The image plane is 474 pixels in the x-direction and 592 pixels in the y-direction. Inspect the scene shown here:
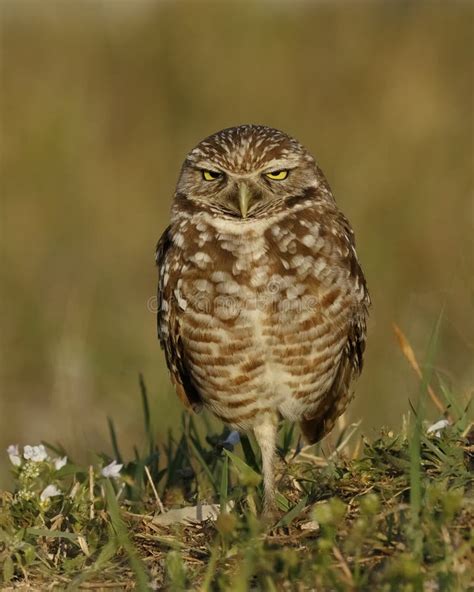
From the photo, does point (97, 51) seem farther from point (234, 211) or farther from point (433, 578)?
point (433, 578)

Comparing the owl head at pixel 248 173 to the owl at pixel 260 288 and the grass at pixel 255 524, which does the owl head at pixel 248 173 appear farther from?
the grass at pixel 255 524

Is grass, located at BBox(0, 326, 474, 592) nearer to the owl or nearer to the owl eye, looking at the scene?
the owl

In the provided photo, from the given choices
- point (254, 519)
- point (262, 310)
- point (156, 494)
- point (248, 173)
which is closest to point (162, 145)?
point (248, 173)

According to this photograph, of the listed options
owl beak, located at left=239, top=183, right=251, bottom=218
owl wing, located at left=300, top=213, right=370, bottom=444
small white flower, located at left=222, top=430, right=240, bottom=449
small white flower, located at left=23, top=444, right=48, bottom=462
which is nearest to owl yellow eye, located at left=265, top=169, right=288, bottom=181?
owl beak, located at left=239, top=183, right=251, bottom=218

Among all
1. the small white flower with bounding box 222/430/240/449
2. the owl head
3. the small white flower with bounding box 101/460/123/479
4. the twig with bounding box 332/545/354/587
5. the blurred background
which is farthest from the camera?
the blurred background

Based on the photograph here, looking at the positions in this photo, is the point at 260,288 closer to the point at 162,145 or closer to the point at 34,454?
the point at 34,454

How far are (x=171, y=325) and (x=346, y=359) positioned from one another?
0.70 metres

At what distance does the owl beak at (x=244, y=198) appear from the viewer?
414cm

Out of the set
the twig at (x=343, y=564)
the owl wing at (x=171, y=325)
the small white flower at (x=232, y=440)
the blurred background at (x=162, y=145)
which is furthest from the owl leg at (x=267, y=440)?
the blurred background at (x=162, y=145)

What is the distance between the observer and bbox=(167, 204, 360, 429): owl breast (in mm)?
4047

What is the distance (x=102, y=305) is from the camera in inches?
362

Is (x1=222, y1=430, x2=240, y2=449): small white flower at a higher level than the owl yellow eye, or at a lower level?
lower

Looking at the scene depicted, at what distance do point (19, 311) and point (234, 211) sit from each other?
5122mm

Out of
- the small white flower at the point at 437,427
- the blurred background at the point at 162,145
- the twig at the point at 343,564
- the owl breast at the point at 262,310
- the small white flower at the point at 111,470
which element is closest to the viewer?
the twig at the point at 343,564
